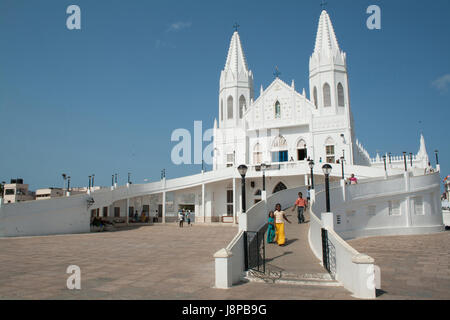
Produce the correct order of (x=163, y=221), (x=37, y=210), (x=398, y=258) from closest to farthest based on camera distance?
(x=398, y=258) → (x=37, y=210) → (x=163, y=221)

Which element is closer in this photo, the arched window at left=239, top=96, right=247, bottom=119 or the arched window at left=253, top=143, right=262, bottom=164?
the arched window at left=253, top=143, right=262, bottom=164

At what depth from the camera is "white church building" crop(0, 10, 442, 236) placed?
1135 inches

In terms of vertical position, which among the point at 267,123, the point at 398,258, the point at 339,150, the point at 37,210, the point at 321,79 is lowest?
the point at 398,258

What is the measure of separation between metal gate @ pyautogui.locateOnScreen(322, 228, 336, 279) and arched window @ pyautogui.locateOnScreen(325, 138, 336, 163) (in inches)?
819

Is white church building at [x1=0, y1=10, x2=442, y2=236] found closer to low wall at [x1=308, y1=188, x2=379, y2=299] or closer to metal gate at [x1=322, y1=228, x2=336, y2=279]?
metal gate at [x1=322, y1=228, x2=336, y2=279]

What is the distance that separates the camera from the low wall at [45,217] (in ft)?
58.2

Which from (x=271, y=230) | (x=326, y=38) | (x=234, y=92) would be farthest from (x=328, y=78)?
(x=271, y=230)

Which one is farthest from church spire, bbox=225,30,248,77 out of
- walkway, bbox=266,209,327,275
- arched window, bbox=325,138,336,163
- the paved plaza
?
walkway, bbox=266,209,327,275

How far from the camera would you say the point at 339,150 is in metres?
29.1

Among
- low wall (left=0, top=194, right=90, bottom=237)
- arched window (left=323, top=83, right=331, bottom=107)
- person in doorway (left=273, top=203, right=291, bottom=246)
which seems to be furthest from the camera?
arched window (left=323, top=83, right=331, bottom=107)
